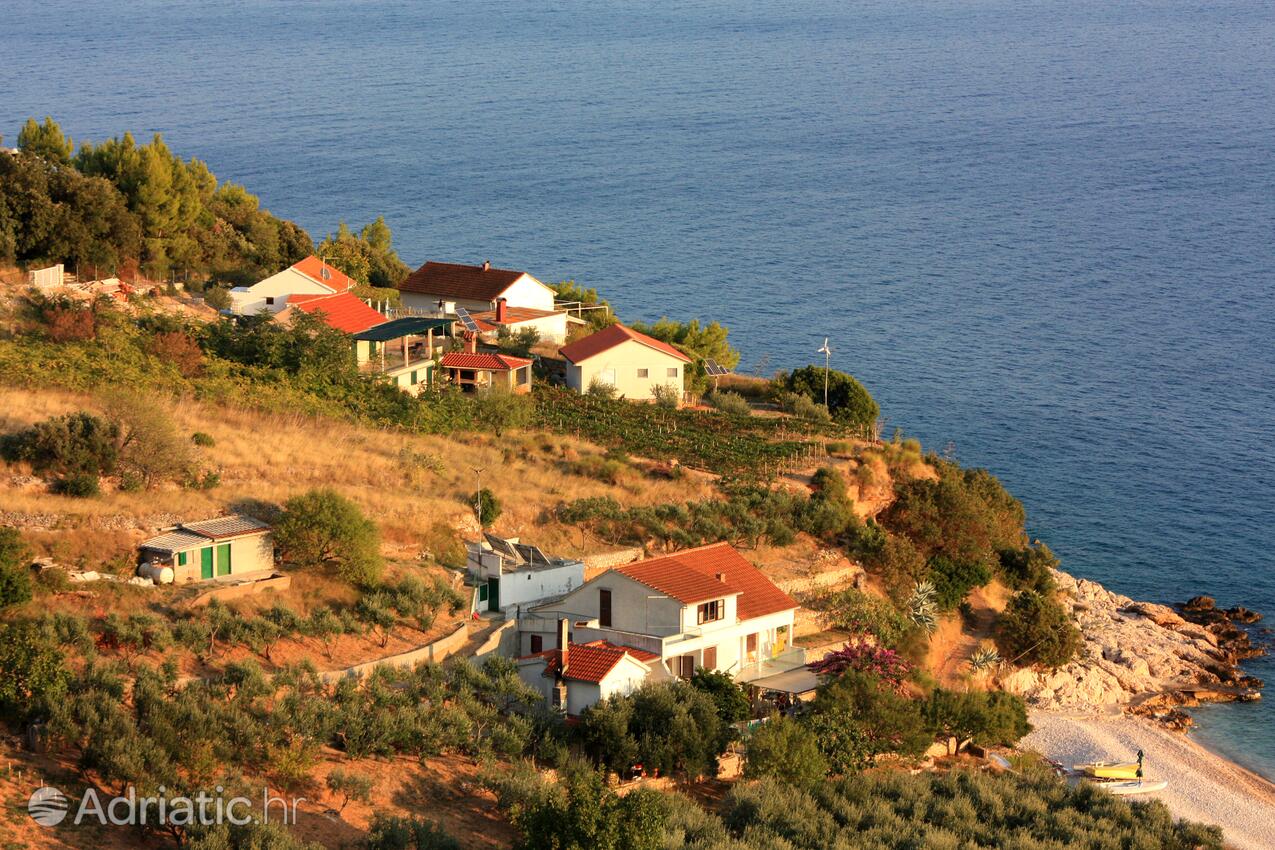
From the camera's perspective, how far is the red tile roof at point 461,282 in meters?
65.3

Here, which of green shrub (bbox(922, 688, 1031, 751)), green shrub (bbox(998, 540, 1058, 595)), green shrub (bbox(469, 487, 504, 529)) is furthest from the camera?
green shrub (bbox(998, 540, 1058, 595))

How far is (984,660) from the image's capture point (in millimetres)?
42469

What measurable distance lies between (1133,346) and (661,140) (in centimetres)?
6930

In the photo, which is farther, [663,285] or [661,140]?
[661,140]

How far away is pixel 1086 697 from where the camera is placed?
43875mm

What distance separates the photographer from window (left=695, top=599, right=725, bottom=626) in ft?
115

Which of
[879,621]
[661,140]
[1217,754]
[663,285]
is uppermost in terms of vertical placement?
[661,140]

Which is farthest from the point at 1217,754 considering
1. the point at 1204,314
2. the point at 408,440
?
the point at 1204,314

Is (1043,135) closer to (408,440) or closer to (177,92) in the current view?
(177,92)

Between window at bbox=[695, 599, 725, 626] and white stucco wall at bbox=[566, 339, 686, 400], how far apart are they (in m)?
22.6

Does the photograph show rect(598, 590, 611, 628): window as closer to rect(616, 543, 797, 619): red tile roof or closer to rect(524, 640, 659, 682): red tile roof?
rect(616, 543, 797, 619): red tile roof

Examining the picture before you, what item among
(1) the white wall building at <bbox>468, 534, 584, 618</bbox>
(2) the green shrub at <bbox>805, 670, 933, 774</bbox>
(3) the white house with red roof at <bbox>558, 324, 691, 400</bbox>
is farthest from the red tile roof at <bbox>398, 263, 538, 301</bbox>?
(2) the green shrub at <bbox>805, 670, 933, 774</bbox>

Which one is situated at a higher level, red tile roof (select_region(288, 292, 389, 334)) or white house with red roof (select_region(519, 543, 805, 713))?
red tile roof (select_region(288, 292, 389, 334))
